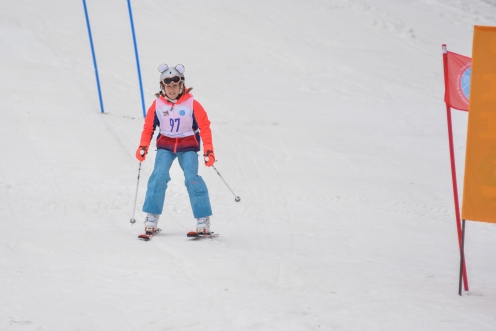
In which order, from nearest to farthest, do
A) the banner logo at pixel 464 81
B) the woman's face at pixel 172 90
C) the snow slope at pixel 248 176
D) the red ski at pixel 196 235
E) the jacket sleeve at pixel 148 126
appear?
the snow slope at pixel 248 176
the banner logo at pixel 464 81
the red ski at pixel 196 235
the woman's face at pixel 172 90
the jacket sleeve at pixel 148 126

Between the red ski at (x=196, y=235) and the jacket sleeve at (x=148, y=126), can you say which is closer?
the red ski at (x=196, y=235)

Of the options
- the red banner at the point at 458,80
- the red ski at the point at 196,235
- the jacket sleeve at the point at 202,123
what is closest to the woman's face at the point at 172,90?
the jacket sleeve at the point at 202,123

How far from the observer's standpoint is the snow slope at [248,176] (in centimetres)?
461

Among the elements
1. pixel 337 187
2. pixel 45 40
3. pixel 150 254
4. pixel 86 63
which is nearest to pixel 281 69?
pixel 86 63

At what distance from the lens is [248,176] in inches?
364

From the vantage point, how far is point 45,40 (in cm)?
1608

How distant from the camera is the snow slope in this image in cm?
461

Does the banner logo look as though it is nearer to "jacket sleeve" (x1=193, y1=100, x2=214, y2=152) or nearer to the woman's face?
"jacket sleeve" (x1=193, y1=100, x2=214, y2=152)

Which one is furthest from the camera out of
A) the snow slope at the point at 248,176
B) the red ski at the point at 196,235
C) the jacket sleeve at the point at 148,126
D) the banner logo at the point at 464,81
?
the jacket sleeve at the point at 148,126

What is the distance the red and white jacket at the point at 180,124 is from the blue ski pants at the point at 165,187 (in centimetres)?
9

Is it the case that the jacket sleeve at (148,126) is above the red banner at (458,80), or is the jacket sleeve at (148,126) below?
below

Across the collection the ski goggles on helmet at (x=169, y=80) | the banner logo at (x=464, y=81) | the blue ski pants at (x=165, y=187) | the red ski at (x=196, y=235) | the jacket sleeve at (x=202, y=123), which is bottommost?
the red ski at (x=196, y=235)

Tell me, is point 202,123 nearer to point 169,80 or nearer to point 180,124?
point 180,124

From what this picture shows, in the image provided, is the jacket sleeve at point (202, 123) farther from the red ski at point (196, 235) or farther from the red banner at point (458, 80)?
the red banner at point (458, 80)
